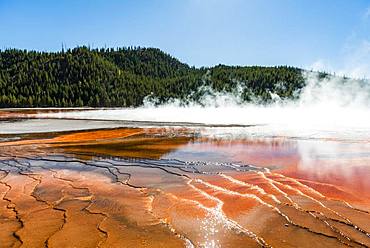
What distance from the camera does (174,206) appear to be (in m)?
6.47

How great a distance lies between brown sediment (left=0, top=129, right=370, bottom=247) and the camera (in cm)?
495

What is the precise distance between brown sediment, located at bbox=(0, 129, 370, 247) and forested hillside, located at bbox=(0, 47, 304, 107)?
7698 cm

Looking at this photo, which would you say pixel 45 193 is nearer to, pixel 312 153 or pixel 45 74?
pixel 312 153

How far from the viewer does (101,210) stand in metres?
6.29

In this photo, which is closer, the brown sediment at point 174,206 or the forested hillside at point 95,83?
the brown sediment at point 174,206

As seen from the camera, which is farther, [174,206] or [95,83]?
[95,83]

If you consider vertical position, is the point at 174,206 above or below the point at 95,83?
below

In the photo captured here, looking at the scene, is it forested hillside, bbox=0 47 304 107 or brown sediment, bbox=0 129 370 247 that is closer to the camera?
brown sediment, bbox=0 129 370 247

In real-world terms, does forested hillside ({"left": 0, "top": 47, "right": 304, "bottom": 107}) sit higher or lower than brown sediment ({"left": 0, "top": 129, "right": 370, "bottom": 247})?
higher

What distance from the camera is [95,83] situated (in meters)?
110

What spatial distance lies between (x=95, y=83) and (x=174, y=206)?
10711 centimetres

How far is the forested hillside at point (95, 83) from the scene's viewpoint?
93938 mm

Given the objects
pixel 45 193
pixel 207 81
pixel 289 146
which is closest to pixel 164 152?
pixel 289 146

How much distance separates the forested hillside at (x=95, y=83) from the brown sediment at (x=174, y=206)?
253 feet
